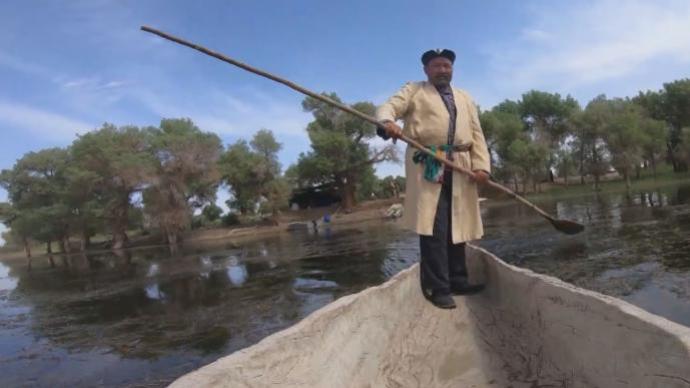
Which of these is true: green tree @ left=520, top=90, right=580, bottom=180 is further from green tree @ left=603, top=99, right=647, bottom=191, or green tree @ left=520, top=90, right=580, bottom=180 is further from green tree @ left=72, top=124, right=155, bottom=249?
green tree @ left=72, top=124, right=155, bottom=249

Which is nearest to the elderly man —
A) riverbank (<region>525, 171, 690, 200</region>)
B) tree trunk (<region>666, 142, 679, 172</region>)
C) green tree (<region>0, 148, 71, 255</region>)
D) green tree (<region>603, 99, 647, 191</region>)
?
green tree (<region>603, 99, 647, 191</region>)

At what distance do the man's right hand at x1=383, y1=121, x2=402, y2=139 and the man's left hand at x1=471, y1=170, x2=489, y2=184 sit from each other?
63cm

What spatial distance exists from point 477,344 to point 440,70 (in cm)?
177

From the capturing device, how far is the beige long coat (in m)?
3.17

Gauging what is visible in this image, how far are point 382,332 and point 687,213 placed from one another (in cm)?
1398

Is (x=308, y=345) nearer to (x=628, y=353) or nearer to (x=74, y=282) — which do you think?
(x=628, y=353)

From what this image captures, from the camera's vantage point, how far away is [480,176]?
3291 millimetres

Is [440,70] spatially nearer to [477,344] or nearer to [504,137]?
[477,344]

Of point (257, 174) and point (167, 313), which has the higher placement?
point (257, 174)

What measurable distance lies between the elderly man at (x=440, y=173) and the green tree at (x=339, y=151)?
3730 centimetres

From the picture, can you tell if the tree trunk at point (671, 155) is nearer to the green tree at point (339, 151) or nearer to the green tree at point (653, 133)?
the green tree at point (653, 133)

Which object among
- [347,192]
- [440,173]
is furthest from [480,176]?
[347,192]

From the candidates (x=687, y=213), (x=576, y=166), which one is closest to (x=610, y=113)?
(x=576, y=166)

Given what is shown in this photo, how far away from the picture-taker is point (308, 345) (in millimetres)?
2107
